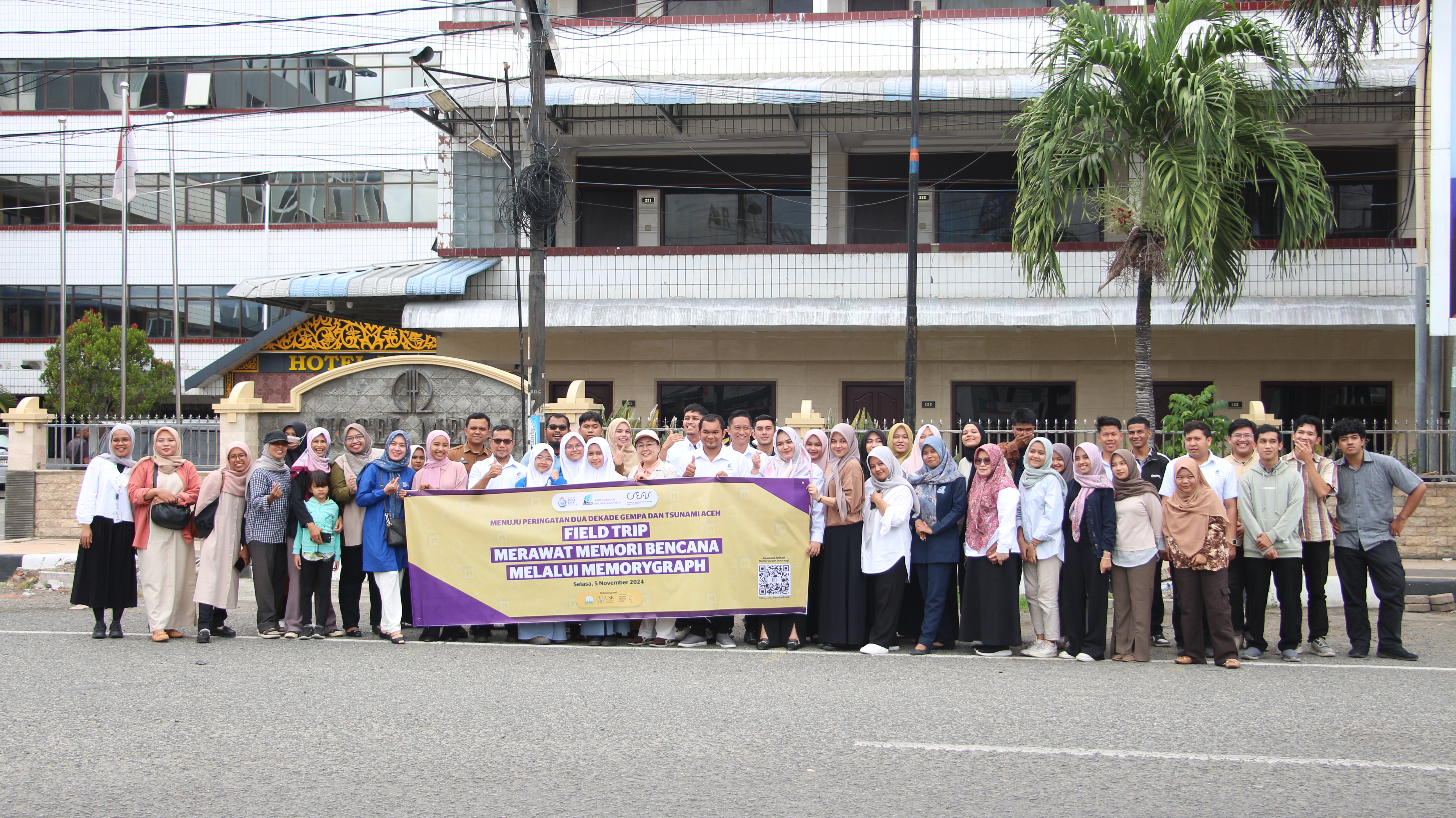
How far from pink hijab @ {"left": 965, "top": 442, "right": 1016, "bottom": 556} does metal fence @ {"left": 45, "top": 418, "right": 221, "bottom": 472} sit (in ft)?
30.6

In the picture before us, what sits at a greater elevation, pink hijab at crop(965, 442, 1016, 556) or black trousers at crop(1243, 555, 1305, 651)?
pink hijab at crop(965, 442, 1016, 556)

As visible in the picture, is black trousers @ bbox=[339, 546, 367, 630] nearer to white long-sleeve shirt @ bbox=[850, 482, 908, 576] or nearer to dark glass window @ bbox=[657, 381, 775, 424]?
white long-sleeve shirt @ bbox=[850, 482, 908, 576]

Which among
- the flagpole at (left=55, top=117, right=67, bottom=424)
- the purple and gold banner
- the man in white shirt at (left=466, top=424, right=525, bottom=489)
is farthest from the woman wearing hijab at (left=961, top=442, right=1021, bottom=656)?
the flagpole at (left=55, top=117, right=67, bottom=424)

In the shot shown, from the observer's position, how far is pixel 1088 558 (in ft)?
26.3

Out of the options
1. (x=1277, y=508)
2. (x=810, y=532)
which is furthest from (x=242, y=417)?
(x=1277, y=508)

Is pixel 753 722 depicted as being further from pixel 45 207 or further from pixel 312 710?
pixel 45 207

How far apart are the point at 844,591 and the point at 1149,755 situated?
126 inches

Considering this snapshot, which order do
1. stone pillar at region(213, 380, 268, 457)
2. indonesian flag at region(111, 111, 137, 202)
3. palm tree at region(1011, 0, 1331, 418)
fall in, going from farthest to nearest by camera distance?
indonesian flag at region(111, 111, 137, 202) → stone pillar at region(213, 380, 268, 457) → palm tree at region(1011, 0, 1331, 418)

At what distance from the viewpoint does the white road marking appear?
204 inches

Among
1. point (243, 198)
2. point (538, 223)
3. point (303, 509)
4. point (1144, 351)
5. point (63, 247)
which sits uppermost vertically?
point (243, 198)

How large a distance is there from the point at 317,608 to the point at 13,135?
21.5 m

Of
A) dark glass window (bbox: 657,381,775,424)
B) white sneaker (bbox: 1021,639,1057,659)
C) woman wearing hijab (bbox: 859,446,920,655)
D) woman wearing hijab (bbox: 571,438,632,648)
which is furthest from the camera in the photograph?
dark glass window (bbox: 657,381,775,424)

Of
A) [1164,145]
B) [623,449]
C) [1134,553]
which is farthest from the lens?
[1164,145]

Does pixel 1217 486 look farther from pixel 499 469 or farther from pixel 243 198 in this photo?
pixel 243 198
